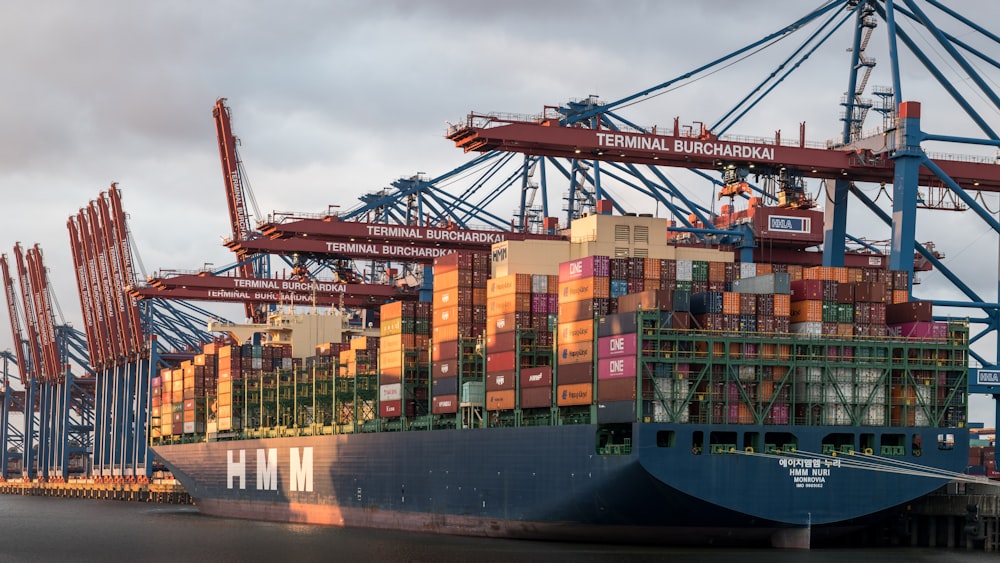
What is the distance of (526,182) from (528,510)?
34043mm

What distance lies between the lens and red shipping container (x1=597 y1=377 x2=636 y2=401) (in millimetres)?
46919

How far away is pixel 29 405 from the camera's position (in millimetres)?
145500

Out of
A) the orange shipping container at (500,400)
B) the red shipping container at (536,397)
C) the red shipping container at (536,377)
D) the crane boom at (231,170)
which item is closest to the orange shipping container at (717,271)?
the red shipping container at (536,377)

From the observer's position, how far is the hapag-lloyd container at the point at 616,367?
4691 centimetres

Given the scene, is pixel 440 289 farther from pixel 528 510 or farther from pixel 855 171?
pixel 855 171

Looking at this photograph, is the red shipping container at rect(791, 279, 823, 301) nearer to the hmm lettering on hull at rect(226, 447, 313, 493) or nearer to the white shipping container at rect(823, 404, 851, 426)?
the white shipping container at rect(823, 404, 851, 426)

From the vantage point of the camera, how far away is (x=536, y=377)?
51344 millimetres

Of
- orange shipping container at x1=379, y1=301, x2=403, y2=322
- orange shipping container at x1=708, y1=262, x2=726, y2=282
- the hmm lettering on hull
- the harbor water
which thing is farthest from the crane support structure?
orange shipping container at x1=708, y1=262, x2=726, y2=282

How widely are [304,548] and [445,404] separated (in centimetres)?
750

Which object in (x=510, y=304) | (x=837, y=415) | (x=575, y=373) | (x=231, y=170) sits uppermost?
(x=231, y=170)

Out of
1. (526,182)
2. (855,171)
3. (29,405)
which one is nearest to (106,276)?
(29,405)

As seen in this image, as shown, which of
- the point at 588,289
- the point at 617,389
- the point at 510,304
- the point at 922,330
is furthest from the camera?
the point at 510,304

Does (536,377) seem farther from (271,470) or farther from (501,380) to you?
(271,470)

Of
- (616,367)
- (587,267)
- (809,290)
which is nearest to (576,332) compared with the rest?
(587,267)
